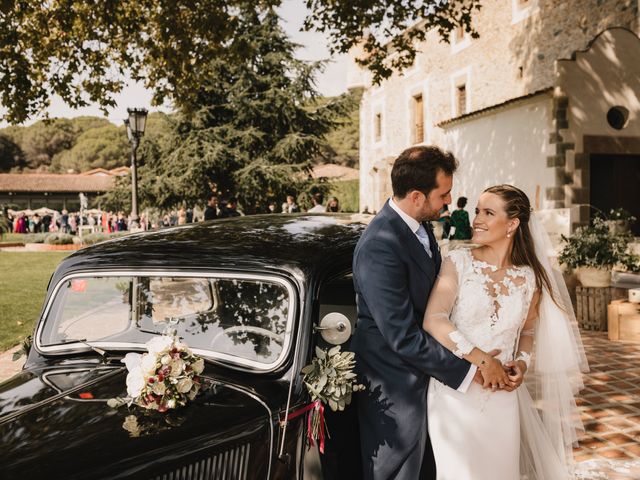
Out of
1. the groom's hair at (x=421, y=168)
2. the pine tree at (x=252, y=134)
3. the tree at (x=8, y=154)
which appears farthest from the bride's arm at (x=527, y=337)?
the tree at (x=8, y=154)

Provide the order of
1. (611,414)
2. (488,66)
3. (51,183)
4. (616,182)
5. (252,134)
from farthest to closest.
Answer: (51,183)
(252,134)
(488,66)
(616,182)
(611,414)

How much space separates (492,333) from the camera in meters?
2.60

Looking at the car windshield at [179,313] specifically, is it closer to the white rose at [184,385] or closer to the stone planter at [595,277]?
the white rose at [184,385]

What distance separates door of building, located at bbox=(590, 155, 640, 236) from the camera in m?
14.0

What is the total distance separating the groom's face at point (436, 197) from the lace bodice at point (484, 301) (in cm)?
25

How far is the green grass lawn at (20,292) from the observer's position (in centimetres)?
882

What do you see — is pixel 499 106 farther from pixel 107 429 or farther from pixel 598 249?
pixel 107 429

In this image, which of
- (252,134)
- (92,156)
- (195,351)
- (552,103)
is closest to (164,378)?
(195,351)

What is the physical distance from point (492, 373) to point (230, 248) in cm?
132

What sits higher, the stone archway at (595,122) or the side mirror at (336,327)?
the stone archway at (595,122)

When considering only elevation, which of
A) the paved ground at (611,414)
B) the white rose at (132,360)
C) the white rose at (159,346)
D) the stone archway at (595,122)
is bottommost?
the paved ground at (611,414)

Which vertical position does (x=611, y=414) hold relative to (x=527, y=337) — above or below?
below

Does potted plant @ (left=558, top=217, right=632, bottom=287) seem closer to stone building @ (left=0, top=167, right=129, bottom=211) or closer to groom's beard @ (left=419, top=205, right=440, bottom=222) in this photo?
groom's beard @ (left=419, top=205, right=440, bottom=222)

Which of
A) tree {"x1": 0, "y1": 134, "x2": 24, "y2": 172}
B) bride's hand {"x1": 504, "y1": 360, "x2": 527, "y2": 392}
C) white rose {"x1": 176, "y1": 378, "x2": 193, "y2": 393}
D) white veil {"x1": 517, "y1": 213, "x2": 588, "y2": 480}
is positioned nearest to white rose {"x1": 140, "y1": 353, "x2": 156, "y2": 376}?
white rose {"x1": 176, "y1": 378, "x2": 193, "y2": 393}
